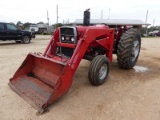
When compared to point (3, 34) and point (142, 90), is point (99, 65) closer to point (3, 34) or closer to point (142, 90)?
point (142, 90)

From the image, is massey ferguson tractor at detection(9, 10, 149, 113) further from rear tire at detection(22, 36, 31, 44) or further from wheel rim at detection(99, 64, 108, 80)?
rear tire at detection(22, 36, 31, 44)

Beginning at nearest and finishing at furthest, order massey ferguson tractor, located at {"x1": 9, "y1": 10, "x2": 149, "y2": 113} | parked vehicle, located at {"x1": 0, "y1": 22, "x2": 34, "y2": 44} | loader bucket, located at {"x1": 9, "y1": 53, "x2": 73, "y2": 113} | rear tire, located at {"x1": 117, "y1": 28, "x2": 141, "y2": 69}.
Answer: loader bucket, located at {"x1": 9, "y1": 53, "x2": 73, "y2": 113}, massey ferguson tractor, located at {"x1": 9, "y1": 10, "x2": 149, "y2": 113}, rear tire, located at {"x1": 117, "y1": 28, "x2": 141, "y2": 69}, parked vehicle, located at {"x1": 0, "y1": 22, "x2": 34, "y2": 44}

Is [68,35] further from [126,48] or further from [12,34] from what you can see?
[12,34]

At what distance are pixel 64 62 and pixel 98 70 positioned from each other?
2.94 feet

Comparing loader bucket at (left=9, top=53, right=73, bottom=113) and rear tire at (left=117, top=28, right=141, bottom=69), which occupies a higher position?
rear tire at (left=117, top=28, right=141, bottom=69)

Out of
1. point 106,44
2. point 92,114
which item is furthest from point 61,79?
point 106,44

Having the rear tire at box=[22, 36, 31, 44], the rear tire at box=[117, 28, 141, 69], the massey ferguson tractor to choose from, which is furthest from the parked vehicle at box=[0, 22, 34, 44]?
the rear tire at box=[117, 28, 141, 69]

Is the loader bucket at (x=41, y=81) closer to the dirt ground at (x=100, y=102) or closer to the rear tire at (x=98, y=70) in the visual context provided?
the dirt ground at (x=100, y=102)

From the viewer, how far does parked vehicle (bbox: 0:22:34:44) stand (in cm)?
1265

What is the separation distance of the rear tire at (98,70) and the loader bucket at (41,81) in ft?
2.44

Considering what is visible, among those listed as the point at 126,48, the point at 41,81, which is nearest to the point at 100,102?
the point at 41,81

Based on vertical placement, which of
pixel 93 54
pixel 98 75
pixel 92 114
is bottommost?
pixel 92 114

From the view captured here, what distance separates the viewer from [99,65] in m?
4.35

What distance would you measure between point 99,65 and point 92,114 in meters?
1.32
